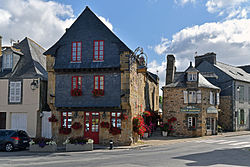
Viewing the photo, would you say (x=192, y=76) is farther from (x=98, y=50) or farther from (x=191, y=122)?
(x=98, y=50)

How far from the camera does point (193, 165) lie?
1194cm

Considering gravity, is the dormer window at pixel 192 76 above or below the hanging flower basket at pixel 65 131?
above

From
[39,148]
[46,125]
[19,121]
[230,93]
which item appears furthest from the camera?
[230,93]

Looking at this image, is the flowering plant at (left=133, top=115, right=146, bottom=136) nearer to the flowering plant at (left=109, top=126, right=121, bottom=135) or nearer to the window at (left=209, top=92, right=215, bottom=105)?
the flowering plant at (left=109, top=126, right=121, bottom=135)

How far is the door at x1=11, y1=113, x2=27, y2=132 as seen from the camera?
23.3 meters

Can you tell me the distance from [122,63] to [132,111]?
3.81 meters

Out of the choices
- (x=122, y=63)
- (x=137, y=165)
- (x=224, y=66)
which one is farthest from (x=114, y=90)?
(x=224, y=66)

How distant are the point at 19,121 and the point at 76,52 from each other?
7724 millimetres

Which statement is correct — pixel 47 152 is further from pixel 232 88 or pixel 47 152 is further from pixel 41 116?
pixel 232 88

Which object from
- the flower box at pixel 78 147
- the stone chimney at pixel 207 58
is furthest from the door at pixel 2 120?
the stone chimney at pixel 207 58

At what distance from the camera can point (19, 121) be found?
2339cm

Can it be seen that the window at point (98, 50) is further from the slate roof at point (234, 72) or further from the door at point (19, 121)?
the slate roof at point (234, 72)

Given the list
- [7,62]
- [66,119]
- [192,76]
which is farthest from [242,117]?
[7,62]

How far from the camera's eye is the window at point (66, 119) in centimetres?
2150
